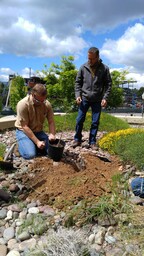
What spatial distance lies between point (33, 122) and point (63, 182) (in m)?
1.30

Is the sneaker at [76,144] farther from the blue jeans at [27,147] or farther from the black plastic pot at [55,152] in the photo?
the black plastic pot at [55,152]

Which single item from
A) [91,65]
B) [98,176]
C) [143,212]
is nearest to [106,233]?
[143,212]

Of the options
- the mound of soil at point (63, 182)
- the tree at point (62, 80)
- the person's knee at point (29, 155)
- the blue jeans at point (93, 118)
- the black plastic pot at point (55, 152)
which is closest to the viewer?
the mound of soil at point (63, 182)

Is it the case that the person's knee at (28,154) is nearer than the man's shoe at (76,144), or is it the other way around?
the person's knee at (28,154)

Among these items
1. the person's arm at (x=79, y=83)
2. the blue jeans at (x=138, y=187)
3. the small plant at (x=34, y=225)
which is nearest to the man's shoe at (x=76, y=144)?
the person's arm at (x=79, y=83)

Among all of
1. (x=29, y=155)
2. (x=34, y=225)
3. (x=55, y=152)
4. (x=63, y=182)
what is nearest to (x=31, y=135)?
(x=29, y=155)

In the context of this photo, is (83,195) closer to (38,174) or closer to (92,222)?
(92,222)

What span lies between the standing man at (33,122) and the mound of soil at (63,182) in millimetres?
312

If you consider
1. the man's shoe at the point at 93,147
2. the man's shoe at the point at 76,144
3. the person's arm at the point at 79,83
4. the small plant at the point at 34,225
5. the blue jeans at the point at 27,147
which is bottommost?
the small plant at the point at 34,225

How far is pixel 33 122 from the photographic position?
13.5 ft

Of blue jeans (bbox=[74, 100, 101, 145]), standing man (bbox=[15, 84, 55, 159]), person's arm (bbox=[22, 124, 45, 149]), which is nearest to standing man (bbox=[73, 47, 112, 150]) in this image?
blue jeans (bbox=[74, 100, 101, 145])

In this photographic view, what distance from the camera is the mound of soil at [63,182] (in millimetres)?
2805

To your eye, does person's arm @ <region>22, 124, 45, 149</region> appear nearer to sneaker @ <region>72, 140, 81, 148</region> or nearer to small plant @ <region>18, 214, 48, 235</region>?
sneaker @ <region>72, 140, 81, 148</region>

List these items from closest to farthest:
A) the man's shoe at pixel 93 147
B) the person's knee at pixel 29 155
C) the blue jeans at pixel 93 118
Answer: the person's knee at pixel 29 155, the man's shoe at pixel 93 147, the blue jeans at pixel 93 118
